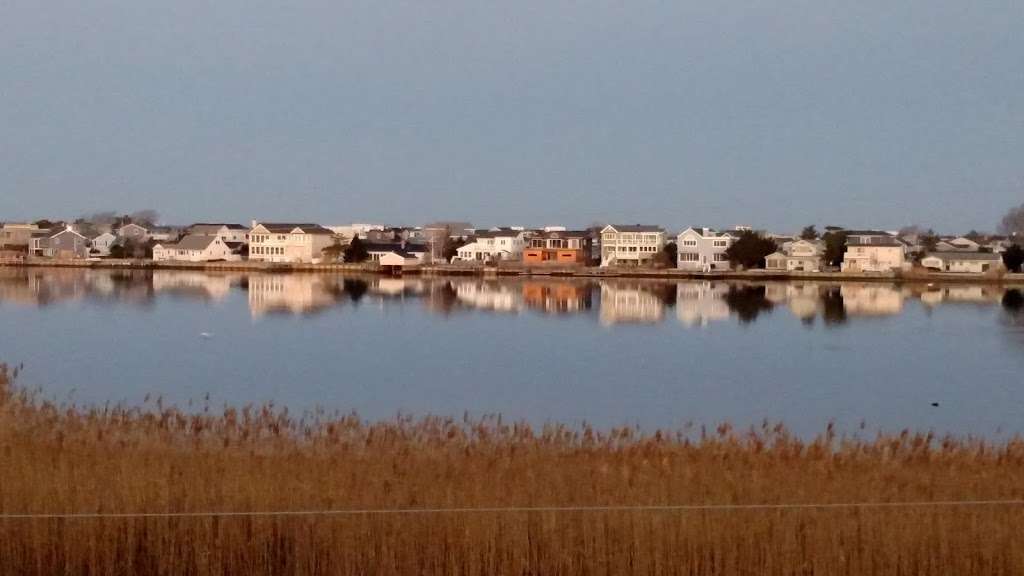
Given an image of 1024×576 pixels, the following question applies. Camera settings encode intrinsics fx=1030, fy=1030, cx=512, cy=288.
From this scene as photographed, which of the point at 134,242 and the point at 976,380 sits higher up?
the point at 134,242

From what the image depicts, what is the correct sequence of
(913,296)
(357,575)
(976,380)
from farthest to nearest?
(913,296), (976,380), (357,575)

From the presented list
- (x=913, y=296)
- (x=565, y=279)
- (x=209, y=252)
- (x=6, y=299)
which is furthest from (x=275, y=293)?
(x=209, y=252)

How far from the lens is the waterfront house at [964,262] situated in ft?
160

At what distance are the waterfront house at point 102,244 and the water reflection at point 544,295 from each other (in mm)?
15353

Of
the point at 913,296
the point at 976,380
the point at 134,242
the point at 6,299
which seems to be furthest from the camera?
the point at 134,242

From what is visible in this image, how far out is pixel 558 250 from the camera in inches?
2135

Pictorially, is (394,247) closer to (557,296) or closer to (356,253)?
(356,253)

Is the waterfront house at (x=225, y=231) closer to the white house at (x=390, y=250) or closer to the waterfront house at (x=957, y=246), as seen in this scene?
the white house at (x=390, y=250)

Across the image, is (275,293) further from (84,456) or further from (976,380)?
(84,456)

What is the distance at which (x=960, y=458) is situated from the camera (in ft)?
20.3

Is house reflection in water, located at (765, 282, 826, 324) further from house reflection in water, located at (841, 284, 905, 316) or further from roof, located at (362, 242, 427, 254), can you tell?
roof, located at (362, 242, 427, 254)

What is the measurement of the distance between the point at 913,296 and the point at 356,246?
29.3 meters

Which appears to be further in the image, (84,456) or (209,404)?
(209,404)

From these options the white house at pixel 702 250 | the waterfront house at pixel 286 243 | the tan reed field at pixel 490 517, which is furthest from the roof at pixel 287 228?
the tan reed field at pixel 490 517
